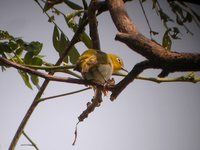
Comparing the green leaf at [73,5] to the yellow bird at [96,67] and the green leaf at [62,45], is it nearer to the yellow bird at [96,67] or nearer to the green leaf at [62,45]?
the green leaf at [62,45]

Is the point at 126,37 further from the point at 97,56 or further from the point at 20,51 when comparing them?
the point at 20,51

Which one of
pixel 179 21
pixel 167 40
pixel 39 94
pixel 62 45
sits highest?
pixel 179 21

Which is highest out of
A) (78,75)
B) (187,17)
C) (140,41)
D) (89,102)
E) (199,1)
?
(187,17)

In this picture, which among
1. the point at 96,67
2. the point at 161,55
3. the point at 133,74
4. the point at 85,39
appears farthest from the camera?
the point at 85,39

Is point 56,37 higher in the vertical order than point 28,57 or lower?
higher

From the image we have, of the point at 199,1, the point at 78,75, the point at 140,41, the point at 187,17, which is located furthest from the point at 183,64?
the point at 187,17

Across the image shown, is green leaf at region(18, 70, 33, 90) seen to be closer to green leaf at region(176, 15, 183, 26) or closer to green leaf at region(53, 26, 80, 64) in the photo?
green leaf at region(53, 26, 80, 64)

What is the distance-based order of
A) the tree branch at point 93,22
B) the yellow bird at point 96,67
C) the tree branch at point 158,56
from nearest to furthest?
1. the tree branch at point 158,56
2. the tree branch at point 93,22
3. the yellow bird at point 96,67

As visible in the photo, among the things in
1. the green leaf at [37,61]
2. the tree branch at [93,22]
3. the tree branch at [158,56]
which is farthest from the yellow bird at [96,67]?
the tree branch at [158,56]

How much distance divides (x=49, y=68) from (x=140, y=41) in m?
0.67

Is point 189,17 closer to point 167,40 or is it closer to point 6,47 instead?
point 167,40

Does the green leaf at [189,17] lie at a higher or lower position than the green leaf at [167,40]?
higher

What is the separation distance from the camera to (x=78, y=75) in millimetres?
1620

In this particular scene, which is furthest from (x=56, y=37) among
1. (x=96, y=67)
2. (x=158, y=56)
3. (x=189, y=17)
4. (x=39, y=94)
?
(x=158, y=56)
